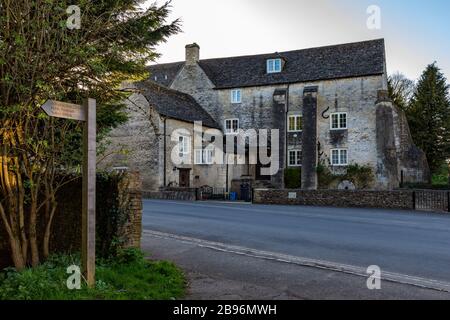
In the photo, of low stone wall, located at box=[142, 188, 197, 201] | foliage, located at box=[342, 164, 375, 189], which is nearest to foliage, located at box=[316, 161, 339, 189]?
foliage, located at box=[342, 164, 375, 189]

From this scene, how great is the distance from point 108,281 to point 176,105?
99.2 ft

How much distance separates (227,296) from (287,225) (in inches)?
369

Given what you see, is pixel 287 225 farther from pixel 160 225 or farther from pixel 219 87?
pixel 219 87

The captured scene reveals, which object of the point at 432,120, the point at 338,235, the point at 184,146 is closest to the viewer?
the point at 338,235

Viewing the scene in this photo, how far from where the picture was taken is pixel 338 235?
13.2m

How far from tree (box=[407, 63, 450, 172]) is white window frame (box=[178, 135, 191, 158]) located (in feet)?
96.9

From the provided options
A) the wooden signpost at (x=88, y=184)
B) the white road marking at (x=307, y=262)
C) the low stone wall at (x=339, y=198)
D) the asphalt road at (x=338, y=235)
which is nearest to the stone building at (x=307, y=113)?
the low stone wall at (x=339, y=198)

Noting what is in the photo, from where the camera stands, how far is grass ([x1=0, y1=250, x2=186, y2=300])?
18.6 ft

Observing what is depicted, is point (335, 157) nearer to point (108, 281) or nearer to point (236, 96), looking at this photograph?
point (236, 96)

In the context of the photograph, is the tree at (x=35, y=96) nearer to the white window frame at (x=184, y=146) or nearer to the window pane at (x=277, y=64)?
the white window frame at (x=184, y=146)

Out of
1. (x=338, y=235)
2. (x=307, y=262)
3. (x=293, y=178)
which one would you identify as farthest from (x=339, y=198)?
(x=307, y=262)

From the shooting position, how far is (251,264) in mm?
8805

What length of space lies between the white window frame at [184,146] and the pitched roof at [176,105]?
61.1 inches

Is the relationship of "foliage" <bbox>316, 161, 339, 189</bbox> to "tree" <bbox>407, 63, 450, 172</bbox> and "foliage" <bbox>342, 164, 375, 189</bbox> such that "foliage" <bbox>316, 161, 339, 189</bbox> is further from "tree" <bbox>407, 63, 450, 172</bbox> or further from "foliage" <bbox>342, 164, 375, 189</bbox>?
"tree" <bbox>407, 63, 450, 172</bbox>
